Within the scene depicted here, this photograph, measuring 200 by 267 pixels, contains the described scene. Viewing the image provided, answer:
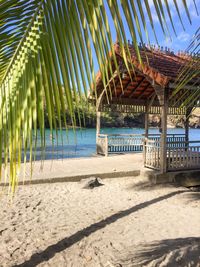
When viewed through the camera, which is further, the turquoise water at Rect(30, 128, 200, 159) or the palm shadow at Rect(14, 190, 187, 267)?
the palm shadow at Rect(14, 190, 187, 267)

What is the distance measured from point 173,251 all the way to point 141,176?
5.26m

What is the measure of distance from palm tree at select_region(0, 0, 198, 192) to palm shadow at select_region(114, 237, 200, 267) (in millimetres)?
3390

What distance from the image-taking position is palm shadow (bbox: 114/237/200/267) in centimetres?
376

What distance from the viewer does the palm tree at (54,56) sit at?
2.83 ft

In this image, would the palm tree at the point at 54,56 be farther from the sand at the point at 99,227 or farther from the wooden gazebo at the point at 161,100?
the wooden gazebo at the point at 161,100

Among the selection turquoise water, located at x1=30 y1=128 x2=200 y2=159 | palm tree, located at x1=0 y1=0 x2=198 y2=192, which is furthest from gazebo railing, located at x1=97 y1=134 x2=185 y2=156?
palm tree, located at x1=0 y1=0 x2=198 y2=192

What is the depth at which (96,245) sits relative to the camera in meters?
4.39

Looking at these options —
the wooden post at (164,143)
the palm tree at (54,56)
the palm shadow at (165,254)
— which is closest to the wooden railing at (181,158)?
the wooden post at (164,143)

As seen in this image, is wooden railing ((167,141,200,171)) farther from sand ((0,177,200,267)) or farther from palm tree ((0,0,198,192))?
palm tree ((0,0,198,192))

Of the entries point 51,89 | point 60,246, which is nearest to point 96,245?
point 60,246

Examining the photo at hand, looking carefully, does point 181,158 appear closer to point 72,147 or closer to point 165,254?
point 165,254

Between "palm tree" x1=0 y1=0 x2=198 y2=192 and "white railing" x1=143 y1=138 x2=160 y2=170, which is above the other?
"palm tree" x1=0 y1=0 x2=198 y2=192

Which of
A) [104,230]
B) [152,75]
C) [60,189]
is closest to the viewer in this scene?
[104,230]

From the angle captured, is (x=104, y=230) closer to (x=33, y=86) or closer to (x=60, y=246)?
(x=60, y=246)
